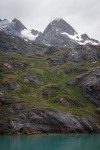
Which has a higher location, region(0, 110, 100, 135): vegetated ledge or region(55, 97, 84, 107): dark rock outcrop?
region(55, 97, 84, 107): dark rock outcrop

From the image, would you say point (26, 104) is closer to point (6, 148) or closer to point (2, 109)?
point (2, 109)

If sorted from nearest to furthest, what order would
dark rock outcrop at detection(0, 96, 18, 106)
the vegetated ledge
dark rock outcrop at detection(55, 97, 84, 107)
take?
the vegetated ledge
dark rock outcrop at detection(0, 96, 18, 106)
dark rock outcrop at detection(55, 97, 84, 107)

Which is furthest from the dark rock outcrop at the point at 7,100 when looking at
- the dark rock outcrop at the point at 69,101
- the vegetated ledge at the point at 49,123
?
→ the dark rock outcrop at the point at 69,101

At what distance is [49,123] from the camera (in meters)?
163

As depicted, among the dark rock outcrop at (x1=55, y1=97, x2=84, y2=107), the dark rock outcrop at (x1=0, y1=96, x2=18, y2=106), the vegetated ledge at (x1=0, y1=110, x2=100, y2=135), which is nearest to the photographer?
the vegetated ledge at (x1=0, y1=110, x2=100, y2=135)

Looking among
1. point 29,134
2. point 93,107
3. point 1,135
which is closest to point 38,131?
point 29,134

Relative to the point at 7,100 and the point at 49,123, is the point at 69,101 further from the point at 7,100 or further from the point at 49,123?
the point at 7,100

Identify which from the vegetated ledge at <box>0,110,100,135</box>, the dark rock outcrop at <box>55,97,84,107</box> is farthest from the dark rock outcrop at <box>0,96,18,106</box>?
the dark rock outcrop at <box>55,97,84,107</box>

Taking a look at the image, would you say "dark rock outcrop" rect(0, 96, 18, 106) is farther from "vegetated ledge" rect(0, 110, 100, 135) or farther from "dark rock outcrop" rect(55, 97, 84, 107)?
"dark rock outcrop" rect(55, 97, 84, 107)

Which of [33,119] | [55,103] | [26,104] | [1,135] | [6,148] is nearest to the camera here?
[6,148]

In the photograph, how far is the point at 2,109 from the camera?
545 ft

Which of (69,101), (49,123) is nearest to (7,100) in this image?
(49,123)

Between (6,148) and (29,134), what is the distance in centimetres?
5167

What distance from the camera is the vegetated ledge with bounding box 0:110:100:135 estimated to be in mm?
154875
